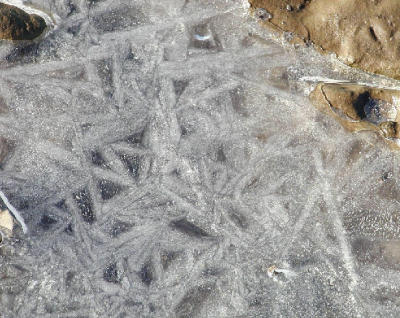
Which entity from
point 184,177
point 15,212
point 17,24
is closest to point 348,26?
point 184,177

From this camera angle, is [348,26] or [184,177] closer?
[348,26]

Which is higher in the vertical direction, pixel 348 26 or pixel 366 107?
pixel 348 26

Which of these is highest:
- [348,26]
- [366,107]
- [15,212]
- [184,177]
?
[348,26]

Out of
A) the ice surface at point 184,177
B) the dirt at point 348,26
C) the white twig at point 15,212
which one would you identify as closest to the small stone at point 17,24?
the ice surface at point 184,177

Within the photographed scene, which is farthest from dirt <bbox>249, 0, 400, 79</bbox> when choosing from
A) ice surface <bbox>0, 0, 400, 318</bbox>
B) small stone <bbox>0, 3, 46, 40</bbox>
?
small stone <bbox>0, 3, 46, 40</bbox>

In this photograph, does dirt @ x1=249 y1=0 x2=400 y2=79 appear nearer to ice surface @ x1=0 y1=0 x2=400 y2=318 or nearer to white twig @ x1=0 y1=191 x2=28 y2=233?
ice surface @ x1=0 y1=0 x2=400 y2=318

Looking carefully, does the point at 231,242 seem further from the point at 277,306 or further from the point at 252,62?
the point at 252,62

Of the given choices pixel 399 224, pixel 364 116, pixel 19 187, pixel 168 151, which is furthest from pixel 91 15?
pixel 399 224

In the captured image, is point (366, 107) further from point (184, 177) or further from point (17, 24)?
point (17, 24)
